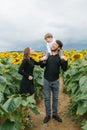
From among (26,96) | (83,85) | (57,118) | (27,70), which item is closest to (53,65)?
(27,70)

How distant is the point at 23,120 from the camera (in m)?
7.88

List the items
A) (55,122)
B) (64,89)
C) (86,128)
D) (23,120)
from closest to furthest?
(86,128), (23,120), (55,122), (64,89)

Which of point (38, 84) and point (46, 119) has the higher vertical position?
point (38, 84)

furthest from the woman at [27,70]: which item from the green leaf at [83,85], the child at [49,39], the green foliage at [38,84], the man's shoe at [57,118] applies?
the green foliage at [38,84]

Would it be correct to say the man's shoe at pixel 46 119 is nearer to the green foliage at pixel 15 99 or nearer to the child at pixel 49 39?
the green foliage at pixel 15 99

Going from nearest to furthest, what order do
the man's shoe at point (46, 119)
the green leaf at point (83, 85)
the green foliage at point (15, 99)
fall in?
the green foliage at point (15, 99) < the green leaf at point (83, 85) < the man's shoe at point (46, 119)

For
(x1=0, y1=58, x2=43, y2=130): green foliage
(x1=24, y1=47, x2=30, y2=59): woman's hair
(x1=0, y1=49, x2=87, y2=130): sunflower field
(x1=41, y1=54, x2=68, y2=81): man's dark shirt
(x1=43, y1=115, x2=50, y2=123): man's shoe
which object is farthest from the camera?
(x1=43, y1=115, x2=50, y2=123): man's shoe

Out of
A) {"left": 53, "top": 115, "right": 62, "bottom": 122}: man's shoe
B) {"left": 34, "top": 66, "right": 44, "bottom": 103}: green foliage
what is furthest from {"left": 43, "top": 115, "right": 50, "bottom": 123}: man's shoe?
{"left": 34, "top": 66, "right": 44, "bottom": 103}: green foliage

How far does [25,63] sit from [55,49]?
Result: 671 millimetres

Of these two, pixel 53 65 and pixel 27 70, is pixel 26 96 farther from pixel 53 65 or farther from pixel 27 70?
pixel 53 65

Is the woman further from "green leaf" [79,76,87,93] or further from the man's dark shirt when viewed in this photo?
"green leaf" [79,76,87,93]

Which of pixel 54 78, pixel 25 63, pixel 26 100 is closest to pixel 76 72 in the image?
pixel 54 78

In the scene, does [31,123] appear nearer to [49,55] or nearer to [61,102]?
[49,55]

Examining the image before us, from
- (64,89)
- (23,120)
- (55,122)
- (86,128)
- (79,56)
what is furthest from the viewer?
(64,89)
